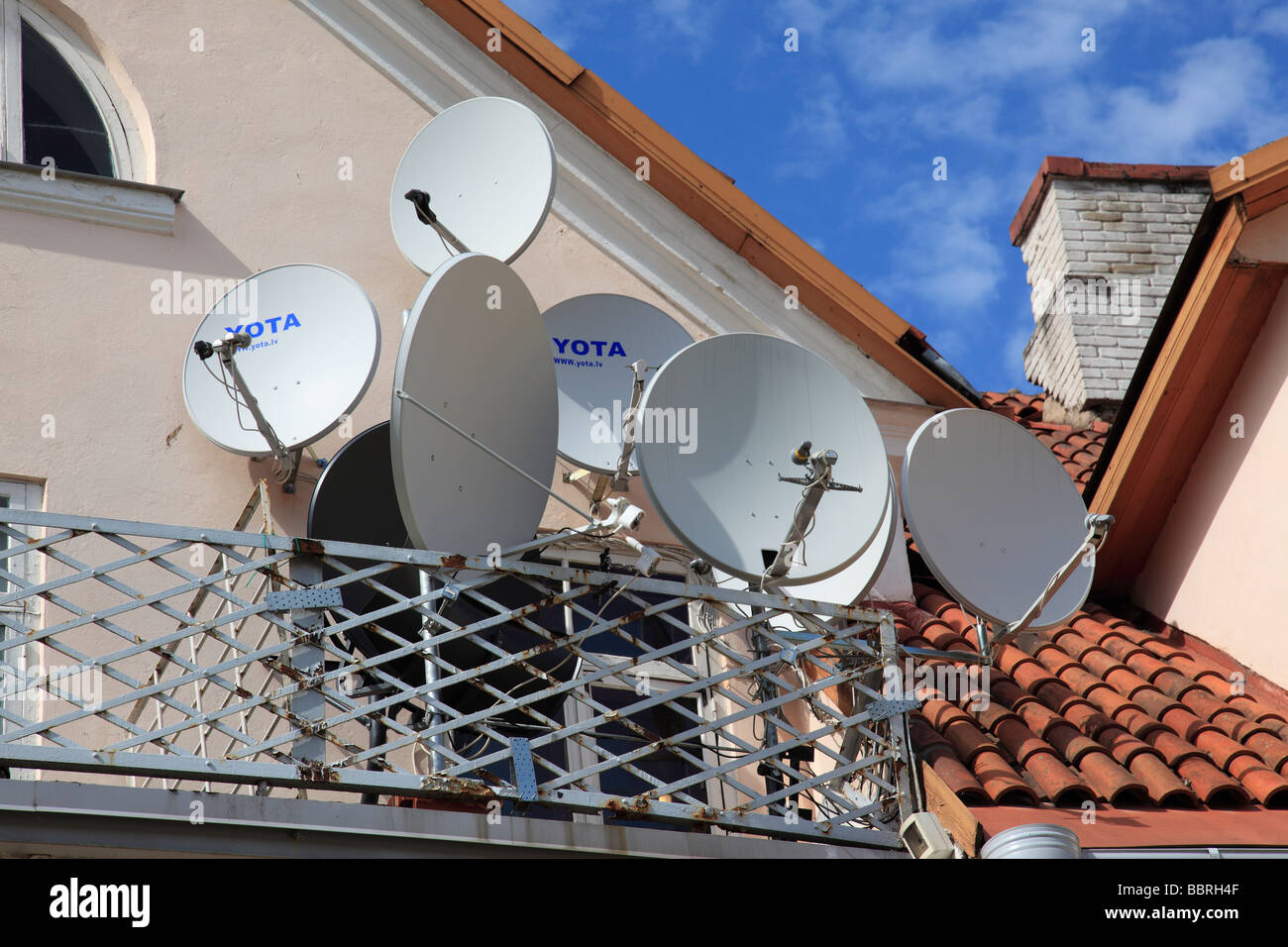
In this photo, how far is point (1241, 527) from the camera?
916 cm

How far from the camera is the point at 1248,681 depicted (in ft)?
29.1

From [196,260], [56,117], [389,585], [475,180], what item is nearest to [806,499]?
[389,585]

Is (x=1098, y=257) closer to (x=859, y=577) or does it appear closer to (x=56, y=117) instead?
(x=859, y=577)

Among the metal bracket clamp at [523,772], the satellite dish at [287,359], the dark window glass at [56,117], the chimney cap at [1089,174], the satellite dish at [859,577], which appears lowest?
the metal bracket clamp at [523,772]

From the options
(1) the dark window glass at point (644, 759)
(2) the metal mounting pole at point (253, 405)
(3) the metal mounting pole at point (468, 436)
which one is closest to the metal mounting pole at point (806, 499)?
(3) the metal mounting pole at point (468, 436)

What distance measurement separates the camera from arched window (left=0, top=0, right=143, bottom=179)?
9.03 metres

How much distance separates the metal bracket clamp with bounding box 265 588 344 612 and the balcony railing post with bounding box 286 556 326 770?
56 mm

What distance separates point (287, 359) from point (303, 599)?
2.14 m

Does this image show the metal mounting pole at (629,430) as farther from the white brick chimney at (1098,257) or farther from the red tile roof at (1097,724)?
the white brick chimney at (1098,257)

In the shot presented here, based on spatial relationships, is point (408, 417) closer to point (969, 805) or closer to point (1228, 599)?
point (969, 805)

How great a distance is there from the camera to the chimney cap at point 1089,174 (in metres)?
13.5

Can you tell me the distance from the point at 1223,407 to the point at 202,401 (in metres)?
5.47

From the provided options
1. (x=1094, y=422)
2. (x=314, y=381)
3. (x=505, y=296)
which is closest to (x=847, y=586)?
(x=505, y=296)

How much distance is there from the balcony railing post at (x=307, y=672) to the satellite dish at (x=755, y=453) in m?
1.42
